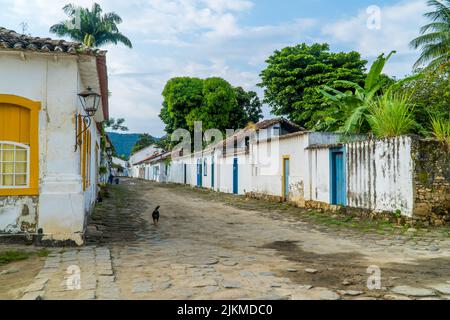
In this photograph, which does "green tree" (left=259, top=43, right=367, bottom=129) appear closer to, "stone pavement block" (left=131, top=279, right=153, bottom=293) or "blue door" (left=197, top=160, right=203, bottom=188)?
"blue door" (left=197, top=160, right=203, bottom=188)

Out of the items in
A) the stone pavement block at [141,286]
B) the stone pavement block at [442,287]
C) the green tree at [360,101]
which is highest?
the green tree at [360,101]

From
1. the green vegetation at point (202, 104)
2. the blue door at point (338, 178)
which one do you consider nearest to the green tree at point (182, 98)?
the green vegetation at point (202, 104)

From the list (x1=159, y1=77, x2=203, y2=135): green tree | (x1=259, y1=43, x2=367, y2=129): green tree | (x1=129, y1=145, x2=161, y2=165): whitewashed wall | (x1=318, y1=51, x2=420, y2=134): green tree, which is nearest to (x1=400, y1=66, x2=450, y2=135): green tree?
(x1=318, y1=51, x2=420, y2=134): green tree

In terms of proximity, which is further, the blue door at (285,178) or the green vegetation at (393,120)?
the blue door at (285,178)

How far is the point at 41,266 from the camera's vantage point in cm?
594

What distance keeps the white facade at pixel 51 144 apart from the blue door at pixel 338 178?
27.8 feet

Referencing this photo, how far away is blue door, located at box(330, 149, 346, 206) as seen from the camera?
13.0 meters

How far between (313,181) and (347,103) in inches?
125

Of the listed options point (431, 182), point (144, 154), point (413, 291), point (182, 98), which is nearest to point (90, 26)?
point (182, 98)

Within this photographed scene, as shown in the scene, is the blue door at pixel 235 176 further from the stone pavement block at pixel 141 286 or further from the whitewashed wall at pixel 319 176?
the stone pavement block at pixel 141 286

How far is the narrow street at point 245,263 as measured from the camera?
4.71 m

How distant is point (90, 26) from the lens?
96.0ft
